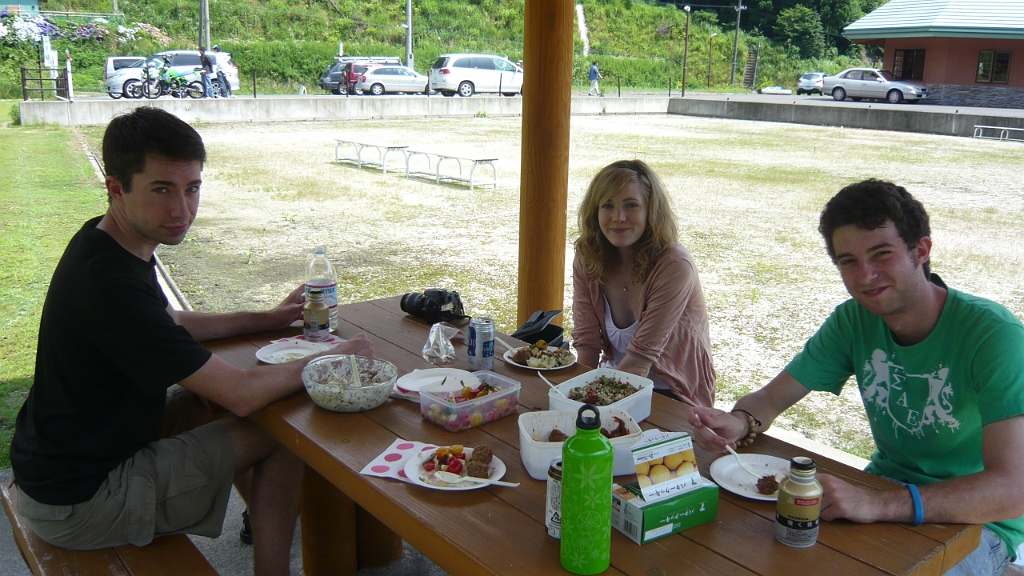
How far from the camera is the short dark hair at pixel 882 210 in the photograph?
5.71 feet

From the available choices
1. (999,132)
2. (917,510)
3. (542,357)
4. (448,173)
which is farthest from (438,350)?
(999,132)

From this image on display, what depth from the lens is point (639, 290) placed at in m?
2.92

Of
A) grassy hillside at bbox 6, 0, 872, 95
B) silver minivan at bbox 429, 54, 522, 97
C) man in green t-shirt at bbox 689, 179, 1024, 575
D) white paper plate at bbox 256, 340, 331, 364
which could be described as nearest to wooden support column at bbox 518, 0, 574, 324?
white paper plate at bbox 256, 340, 331, 364

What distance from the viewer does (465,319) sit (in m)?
2.99

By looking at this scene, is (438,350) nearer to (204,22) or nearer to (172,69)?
(172,69)

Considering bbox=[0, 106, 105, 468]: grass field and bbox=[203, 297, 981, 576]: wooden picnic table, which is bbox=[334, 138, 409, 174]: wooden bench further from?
bbox=[203, 297, 981, 576]: wooden picnic table

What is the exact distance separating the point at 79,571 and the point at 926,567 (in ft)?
6.05

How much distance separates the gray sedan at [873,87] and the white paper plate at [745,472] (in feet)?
104

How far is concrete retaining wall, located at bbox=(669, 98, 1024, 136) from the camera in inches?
839

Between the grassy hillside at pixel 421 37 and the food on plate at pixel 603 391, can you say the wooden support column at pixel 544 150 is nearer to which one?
the food on plate at pixel 603 391

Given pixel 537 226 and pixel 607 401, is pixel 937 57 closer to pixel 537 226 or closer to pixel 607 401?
pixel 537 226

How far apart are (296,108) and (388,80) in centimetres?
619

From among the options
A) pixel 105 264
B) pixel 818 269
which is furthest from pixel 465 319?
pixel 818 269

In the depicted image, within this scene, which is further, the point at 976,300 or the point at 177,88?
the point at 177,88
